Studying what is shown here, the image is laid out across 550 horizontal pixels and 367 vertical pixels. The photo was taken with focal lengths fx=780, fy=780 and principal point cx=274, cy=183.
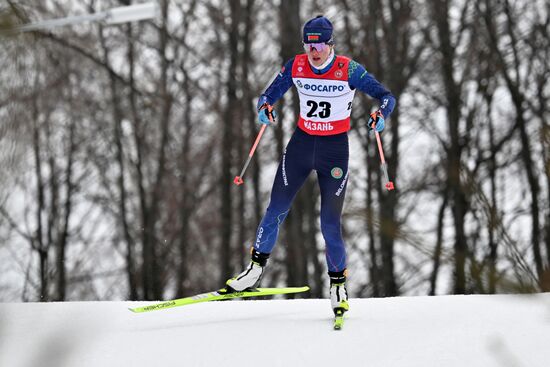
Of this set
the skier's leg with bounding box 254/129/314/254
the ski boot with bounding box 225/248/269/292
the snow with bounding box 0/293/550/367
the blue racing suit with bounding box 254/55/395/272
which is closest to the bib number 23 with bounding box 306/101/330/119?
the blue racing suit with bounding box 254/55/395/272

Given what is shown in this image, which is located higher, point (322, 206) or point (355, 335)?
point (322, 206)

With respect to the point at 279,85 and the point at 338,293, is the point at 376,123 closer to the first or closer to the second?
the point at 279,85

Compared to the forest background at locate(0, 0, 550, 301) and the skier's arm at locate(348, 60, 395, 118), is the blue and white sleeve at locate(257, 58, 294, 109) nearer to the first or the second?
the skier's arm at locate(348, 60, 395, 118)

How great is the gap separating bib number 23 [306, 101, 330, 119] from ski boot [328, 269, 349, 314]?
4.17 feet

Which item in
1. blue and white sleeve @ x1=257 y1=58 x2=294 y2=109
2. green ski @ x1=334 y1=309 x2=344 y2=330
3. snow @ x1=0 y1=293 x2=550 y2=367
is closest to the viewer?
snow @ x1=0 y1=293 x2=550 y2=367

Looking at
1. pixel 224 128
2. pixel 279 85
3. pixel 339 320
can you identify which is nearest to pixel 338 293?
pixel 339 320

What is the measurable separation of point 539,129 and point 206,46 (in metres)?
18.6

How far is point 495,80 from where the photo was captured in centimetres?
1766

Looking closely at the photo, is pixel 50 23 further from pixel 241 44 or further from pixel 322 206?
pixel 241 44

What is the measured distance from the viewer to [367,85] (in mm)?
6145

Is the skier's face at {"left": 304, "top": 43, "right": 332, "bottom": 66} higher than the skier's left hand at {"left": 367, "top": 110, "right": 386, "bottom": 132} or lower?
higher

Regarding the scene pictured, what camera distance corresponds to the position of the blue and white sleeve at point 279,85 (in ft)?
20.9

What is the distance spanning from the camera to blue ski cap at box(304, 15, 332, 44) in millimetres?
5918

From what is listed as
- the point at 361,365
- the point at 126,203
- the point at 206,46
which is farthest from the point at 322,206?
the point at 126,203
